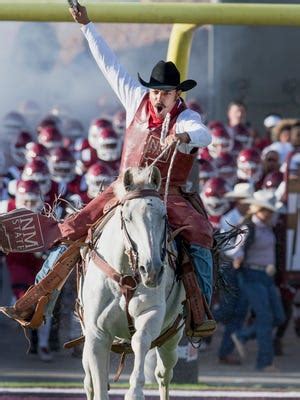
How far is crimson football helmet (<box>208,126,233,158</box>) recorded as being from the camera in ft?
53.8

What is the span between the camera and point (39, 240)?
10.3 m

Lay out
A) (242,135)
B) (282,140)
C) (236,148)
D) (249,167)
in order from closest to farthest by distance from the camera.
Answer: (249,167) < (282,140) < (236,148) < (242,135)

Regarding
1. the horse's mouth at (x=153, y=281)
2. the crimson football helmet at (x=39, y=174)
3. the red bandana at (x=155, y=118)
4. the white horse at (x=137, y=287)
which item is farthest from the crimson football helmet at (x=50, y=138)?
the horse's mouth at (x=153, y=281)

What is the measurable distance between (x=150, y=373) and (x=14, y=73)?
979 centimetres

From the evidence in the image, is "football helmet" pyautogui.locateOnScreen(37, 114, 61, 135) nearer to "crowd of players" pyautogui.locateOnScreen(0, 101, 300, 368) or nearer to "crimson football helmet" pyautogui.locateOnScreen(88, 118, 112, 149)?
"crowd of players" pyautogui.locateOnScreen(0, 101, 300, 368)

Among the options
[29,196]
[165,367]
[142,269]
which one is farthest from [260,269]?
[142,269]

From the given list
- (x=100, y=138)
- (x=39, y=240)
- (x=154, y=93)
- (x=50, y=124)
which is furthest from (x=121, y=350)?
(x=50, y=124)

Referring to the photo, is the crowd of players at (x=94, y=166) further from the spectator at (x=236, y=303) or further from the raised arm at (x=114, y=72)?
the raised arm at (x=114, y=72)

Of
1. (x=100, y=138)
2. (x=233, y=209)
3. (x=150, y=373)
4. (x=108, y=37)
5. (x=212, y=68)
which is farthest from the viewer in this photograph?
(x=108, y=37)

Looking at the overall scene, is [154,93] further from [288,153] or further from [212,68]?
[212,68]

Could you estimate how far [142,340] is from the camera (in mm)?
9477

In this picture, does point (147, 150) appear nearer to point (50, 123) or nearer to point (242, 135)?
point (242, 135)

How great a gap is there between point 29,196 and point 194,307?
4378 millimetres

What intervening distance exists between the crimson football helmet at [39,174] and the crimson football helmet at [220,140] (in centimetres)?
196
